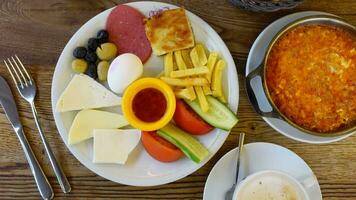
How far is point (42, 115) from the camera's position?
1.60m

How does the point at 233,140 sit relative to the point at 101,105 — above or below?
below

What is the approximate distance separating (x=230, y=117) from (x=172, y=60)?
0.27 meters

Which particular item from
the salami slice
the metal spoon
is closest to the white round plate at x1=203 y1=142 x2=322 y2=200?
the metal spoon

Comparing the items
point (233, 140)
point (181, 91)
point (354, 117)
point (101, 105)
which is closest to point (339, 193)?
point (354, 117)

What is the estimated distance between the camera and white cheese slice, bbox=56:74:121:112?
1.51m

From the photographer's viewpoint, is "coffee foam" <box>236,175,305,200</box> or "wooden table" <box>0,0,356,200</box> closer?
"coffee foam" <box>236,175,305,200</box>

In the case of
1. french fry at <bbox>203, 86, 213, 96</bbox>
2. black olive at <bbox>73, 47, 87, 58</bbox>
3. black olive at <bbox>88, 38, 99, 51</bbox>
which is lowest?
french fry at <bbox>203, 86, 213, 96</bbox>

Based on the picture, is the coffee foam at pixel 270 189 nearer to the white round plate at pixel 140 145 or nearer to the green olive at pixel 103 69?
the white round plate at pixel 140 145

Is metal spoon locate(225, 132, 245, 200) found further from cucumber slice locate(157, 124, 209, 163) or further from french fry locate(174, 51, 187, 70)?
french fry locate(174, 51, 187, 70)

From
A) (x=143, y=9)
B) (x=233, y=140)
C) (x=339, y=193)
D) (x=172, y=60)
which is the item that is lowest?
(x=339, y=193)

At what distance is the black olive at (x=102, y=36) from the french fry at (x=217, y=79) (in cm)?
38

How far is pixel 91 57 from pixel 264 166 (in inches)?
26.6

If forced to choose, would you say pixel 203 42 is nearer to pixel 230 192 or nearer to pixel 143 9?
pixel 143 9

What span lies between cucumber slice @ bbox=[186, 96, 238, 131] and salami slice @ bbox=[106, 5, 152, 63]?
9.5 inches
